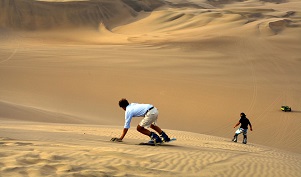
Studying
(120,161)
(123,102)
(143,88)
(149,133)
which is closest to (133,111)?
(123,102)

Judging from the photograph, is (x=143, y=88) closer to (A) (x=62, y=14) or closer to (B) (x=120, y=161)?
(B) (x=120, y=161)

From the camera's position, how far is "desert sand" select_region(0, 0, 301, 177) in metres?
7.58

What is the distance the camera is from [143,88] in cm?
2395

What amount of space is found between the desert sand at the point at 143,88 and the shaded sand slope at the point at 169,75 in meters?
0.08

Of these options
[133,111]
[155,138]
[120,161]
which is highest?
[133,111]

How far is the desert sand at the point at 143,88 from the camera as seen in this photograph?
24.9ft

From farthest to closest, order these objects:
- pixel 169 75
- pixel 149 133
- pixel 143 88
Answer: pixel 169 75 < pixel 143 88 < pixel 149 133

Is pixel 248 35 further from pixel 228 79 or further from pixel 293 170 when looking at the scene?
pixel 293 170

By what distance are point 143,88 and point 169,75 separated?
10.7 feet

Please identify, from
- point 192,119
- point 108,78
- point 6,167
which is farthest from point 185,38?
point 6,167

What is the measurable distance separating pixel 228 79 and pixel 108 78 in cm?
666

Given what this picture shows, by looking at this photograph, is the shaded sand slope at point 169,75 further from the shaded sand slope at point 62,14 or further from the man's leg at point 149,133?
the man's leg at point 149,133

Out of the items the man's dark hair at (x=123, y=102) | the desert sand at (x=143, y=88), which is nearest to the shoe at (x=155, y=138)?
the desert sand at (x=143, y=88)

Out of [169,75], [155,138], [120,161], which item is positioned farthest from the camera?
[169,75]
